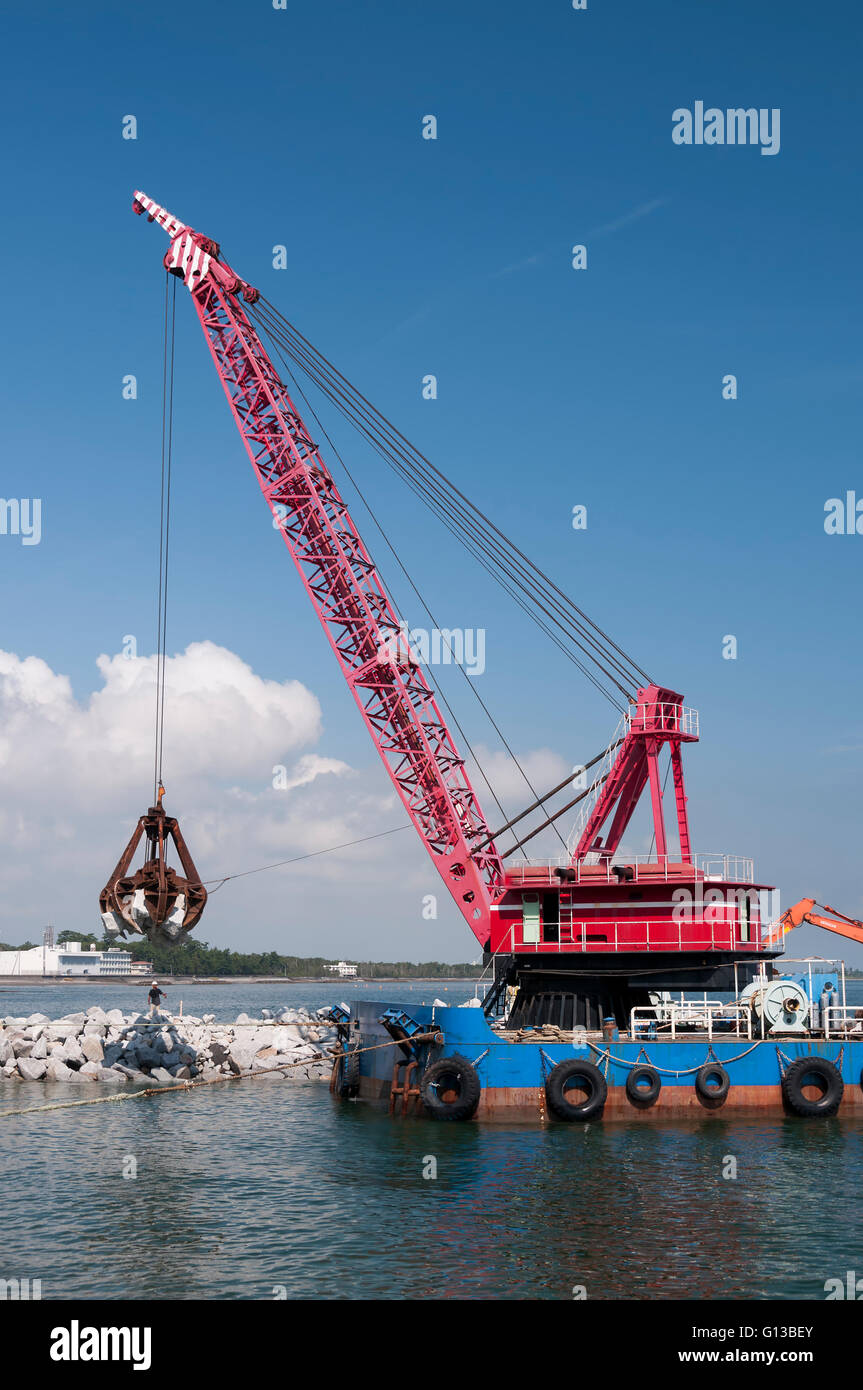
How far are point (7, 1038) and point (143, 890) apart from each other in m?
22.3

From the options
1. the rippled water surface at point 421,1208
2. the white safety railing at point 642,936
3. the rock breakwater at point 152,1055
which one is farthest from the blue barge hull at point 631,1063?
the rock breakwater at point 152,1055

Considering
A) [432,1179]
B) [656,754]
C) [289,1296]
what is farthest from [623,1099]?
[289,1296]

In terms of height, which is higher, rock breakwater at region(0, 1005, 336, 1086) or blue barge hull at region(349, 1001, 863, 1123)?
blue barge hull at region(349, 1001, 863, 1123)

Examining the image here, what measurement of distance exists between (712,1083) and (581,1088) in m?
3.95

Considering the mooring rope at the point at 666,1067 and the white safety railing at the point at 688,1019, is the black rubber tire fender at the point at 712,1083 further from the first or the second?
the white safety railing at the point at 688,1019

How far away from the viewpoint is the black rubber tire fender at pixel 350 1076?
3869 centimetres

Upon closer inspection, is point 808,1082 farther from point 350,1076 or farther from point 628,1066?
point 350,1076

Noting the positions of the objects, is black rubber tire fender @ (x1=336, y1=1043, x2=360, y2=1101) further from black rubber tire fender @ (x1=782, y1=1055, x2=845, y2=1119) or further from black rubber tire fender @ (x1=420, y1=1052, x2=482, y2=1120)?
black rubber tire fender @ (x1=782, y1=1055, x2=845, y2=1119)

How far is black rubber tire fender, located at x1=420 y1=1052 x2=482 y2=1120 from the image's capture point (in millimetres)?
32625

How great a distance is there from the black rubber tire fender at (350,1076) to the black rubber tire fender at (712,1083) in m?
11.5

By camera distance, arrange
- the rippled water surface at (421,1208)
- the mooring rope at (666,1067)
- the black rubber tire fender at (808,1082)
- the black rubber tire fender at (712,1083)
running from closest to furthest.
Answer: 1. the rippled water surface at (421,1208)
2. the mooring rope at (666,1067)
3. the black rubber tire fender at (712,1083)
4. the black rubber tire fender at (808,1082)

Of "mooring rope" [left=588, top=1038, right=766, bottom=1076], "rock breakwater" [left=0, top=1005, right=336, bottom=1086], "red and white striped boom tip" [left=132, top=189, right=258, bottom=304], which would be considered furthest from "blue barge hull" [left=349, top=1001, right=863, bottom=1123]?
"red and white striped boom tip" [left=132, top=189, right=258, bottom=304]

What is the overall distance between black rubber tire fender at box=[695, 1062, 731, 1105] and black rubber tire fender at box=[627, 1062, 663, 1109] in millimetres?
1162
